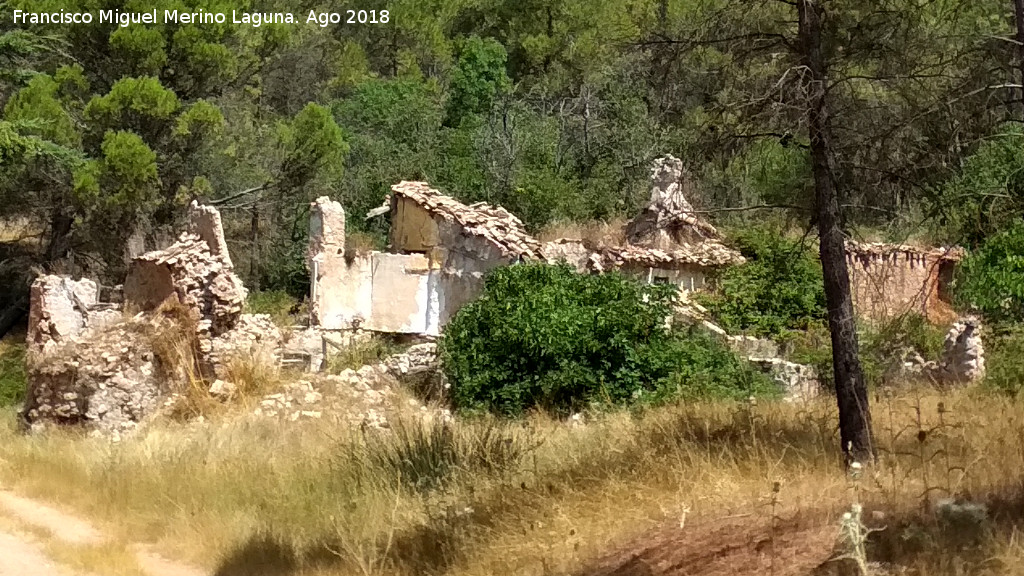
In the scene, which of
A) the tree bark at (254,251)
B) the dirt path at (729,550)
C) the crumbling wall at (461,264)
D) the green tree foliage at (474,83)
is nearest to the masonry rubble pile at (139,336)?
the crumbling wall at (461,264)

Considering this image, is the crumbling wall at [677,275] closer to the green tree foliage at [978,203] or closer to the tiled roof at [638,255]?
the tiled roof at [638,255]

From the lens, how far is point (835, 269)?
7.36 m

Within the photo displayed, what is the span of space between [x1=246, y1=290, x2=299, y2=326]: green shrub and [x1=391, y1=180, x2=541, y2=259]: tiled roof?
5064mm

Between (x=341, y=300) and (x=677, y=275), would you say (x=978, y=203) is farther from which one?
(x=341, y=300)

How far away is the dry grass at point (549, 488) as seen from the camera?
6211 mm

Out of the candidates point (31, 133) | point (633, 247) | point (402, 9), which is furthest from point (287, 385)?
point (402, 9)

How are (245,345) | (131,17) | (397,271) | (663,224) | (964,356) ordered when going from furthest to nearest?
(131,17)
(397,271)
(663,224)
(245,345)
(964,356)

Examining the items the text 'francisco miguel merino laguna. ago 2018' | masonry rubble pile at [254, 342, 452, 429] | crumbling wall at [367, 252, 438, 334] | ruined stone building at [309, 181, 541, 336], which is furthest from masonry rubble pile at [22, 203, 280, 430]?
the text 'francisco miguel merino laguna. ago 2018'

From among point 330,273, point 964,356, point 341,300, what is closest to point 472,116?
point 330,273

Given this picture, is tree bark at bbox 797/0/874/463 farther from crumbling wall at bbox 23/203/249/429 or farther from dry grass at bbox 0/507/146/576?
crumbling wall at bbox 23/203/249/429

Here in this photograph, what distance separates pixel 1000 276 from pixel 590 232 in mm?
11897

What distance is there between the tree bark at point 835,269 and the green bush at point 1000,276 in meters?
6.78

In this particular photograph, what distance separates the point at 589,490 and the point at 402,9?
127ft

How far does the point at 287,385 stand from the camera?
17.0m
